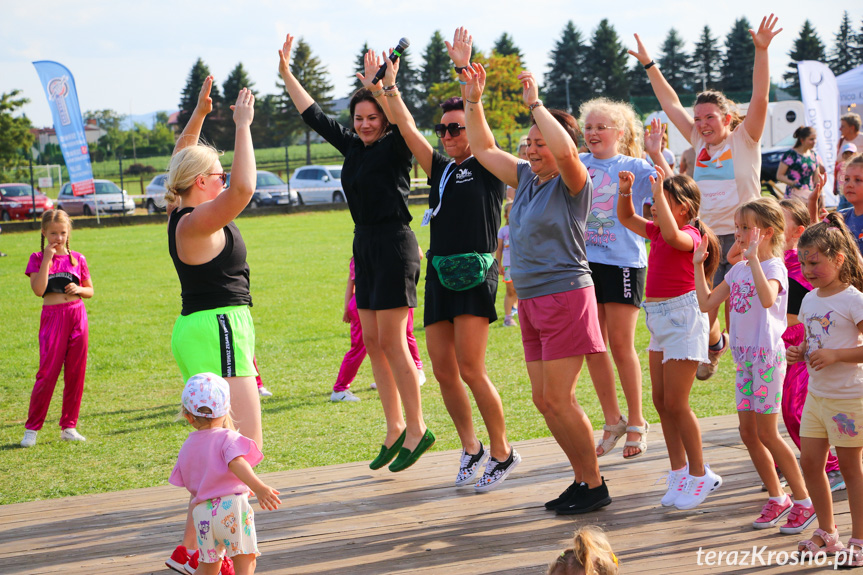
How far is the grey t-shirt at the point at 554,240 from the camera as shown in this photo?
393cm

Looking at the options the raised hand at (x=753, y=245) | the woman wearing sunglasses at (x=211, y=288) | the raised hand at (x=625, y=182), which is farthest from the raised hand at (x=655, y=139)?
the woman wearing sunglasses at (x=211, y=288)

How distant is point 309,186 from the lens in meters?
33.4

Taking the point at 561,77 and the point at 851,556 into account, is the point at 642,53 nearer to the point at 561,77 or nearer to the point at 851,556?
the point at 851,556

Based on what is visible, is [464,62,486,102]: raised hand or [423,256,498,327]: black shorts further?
[423,256,498,327]: black shorts

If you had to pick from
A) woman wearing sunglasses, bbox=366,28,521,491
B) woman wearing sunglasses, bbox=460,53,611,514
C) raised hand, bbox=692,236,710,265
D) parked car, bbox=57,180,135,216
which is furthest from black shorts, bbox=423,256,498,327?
parked car, bbox=57,180,135,216

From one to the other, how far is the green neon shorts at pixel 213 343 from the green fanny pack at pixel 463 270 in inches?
50.5

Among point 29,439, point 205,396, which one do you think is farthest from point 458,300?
point 29,439

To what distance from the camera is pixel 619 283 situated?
481 centimetres

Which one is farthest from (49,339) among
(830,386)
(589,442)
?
(830,386)

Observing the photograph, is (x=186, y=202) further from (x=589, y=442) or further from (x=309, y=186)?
(x=309, y=186)

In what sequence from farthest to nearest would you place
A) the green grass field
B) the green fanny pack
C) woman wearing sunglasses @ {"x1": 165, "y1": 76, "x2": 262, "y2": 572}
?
the green grass field → the green fanny pack → woman wearing sunglasses @ {"x1": 165, "y1": 76, "x2": 262, "y2": 572}

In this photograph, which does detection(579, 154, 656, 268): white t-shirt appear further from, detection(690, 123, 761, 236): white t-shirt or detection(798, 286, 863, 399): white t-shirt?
detection(798, 286, 863, 399): white t-shirt

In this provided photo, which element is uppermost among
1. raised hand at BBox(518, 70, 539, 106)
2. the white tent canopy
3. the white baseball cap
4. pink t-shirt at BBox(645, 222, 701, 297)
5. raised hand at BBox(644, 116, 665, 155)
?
the white tent canopy

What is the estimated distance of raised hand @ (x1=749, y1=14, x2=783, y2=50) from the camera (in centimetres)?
471
